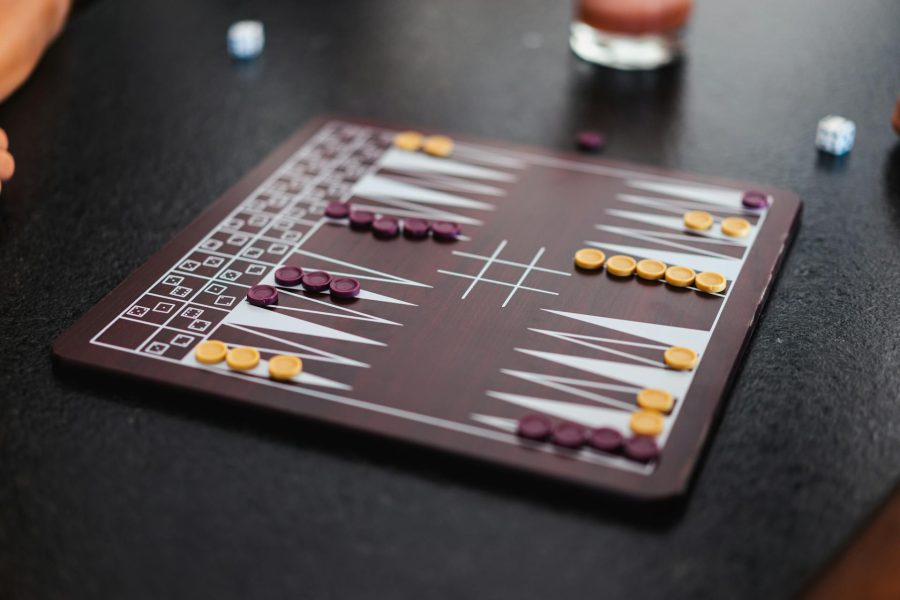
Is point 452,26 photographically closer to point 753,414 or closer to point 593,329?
point 593,329

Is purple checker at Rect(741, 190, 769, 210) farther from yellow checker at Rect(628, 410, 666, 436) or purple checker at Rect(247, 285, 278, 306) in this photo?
purple checker at Rect(247, 285, 278, 306)

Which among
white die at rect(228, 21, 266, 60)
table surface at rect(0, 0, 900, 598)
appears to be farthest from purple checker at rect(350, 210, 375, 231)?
white die at rect(228, 21, 266, 60)

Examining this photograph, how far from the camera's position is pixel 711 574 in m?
0.84

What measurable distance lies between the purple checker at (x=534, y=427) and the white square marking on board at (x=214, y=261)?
1.44ft

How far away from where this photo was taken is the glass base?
175 centimetres

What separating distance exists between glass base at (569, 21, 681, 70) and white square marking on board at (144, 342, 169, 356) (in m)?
0.98

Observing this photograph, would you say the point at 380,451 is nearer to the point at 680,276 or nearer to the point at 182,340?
the point at 182,340

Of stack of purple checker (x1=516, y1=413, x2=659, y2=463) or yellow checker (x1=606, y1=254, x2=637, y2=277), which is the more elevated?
stack of purple checker (x1=516, y1=413, x2=659, y2=463)

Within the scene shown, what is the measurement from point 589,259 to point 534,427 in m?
0.31

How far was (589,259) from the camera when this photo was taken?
1195 mm

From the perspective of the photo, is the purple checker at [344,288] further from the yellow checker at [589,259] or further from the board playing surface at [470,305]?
the yellow checker at [589,259]

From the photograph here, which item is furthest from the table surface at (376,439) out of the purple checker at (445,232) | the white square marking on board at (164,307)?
the purple checker at (445,232)

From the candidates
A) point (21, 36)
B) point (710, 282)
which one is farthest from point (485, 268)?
point (21, 36)

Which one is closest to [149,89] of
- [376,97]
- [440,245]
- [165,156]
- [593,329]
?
[165,156]
